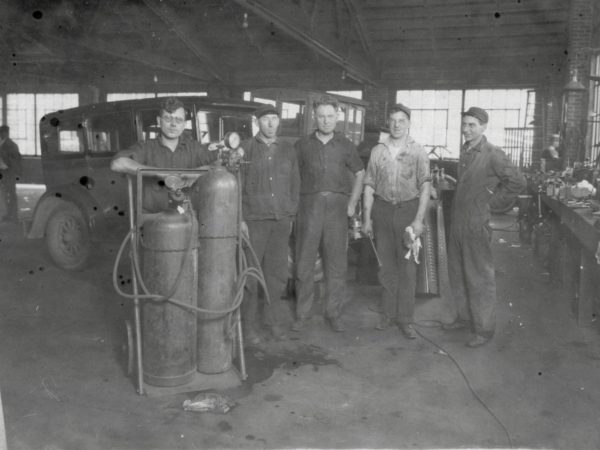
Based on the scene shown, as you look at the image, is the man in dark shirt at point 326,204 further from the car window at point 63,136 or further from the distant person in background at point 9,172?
the distant person in background at point 9,172

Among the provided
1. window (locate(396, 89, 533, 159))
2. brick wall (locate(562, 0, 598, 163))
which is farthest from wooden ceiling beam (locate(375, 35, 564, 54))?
brick wall (locate(562, 0, 598, 163))

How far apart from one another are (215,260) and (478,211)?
2.14m

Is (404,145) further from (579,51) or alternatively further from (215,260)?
(579,51)

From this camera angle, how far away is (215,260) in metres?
3.88

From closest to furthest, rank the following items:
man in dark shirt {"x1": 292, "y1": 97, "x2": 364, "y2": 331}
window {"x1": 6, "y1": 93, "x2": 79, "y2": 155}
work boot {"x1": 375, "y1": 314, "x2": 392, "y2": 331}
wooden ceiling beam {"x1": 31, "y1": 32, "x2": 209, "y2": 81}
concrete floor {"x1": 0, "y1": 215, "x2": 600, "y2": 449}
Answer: concrete floor {"x1": 0, "y1": 215, "x2": 600, "y2": 449}
man in dark shirt {"x1": 292, "y1": 97, "x2": 364, "y2": 331}
work boot {"x1": 375, "y1": 314, "x2": 392, "y2": 331}
wooden ceiling beam {"x1": 31, "y1": 32, "x2": 209, "y2": 81}
window {"x1": 6, "y1": 93, "x2": 79, "y2": 155}

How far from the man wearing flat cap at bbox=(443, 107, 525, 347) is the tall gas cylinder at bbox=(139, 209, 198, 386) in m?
2.22

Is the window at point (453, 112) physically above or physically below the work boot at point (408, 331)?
above

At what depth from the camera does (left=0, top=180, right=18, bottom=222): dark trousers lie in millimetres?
11211

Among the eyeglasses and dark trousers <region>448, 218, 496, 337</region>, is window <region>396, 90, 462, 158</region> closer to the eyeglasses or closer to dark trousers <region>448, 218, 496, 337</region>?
dark trousers <region>448, 218, 496, 337</region>

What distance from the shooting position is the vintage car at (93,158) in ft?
21.7

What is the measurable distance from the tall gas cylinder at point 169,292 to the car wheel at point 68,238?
3945 millimetres

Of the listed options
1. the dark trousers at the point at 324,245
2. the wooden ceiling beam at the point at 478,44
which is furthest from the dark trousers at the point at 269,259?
the wooden ceiling beam at the point at 478,44

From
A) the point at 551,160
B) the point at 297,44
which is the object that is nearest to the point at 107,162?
the point at 551,160

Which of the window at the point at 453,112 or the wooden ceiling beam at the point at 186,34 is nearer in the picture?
the wooden ceiling beam at the point at 186,34
